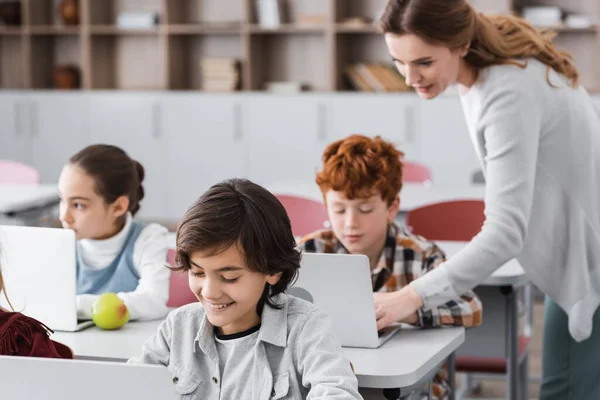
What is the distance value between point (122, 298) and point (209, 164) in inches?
183

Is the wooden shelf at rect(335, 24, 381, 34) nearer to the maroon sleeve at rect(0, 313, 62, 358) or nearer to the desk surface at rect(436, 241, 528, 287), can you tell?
the desk surface at rect(436, 241, 528, 287)

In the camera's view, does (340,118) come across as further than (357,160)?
Yes

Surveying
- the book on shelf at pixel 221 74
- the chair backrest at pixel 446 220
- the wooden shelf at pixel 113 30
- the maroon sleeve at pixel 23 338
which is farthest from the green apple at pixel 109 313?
the wooden shelf at pixel 113 30

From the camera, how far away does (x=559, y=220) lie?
232 cm

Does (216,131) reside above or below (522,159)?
below

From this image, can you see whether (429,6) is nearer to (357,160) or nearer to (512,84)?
(512,84)

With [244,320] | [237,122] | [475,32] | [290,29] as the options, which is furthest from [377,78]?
[244,320]

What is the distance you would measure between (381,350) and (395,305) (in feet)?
0.35

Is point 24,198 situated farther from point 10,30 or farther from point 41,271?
point 10,30

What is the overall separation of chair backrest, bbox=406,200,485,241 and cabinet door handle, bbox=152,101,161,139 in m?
3.93

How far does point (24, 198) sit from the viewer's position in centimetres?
425

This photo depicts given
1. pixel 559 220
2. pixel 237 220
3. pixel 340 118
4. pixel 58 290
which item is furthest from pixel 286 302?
pixel 340 118

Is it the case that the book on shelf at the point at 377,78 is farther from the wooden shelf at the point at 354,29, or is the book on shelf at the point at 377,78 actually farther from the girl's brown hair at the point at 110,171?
the girl's brown hair at the point at 110,171

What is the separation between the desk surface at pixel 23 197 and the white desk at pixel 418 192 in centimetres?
92
